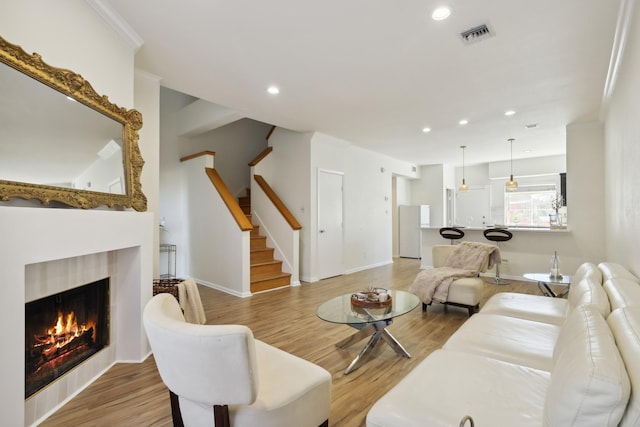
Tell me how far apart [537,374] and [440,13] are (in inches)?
93.2

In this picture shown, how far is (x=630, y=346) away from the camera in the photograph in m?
1.03

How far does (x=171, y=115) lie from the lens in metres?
5.79

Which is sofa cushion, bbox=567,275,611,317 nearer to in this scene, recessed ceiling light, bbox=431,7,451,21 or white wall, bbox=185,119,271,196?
recessed ceiling light, bbox=431,7,451,21

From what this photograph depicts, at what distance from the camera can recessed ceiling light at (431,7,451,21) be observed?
2.20m

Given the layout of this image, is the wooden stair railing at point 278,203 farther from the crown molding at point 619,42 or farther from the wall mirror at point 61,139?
the crown molding at point 619,42

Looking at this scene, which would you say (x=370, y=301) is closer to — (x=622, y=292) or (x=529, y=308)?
(x=529, y=308)

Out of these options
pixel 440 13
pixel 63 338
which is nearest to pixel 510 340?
pixel 440 13

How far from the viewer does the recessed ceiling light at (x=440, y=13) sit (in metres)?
2.20

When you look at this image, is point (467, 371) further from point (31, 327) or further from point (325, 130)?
point (325, 130)

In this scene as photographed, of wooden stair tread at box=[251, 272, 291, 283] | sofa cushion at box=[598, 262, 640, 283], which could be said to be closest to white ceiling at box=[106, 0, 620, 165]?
sofa cushion at box=[598, 262, 640, 283]

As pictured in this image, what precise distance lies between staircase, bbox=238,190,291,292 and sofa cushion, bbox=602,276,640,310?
410cm

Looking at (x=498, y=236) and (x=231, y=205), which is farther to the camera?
(x=498, y=236)

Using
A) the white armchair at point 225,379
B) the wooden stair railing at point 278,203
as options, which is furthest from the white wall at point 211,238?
the white armchair at point 225,379

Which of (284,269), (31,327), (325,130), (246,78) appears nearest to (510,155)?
(325,130)
